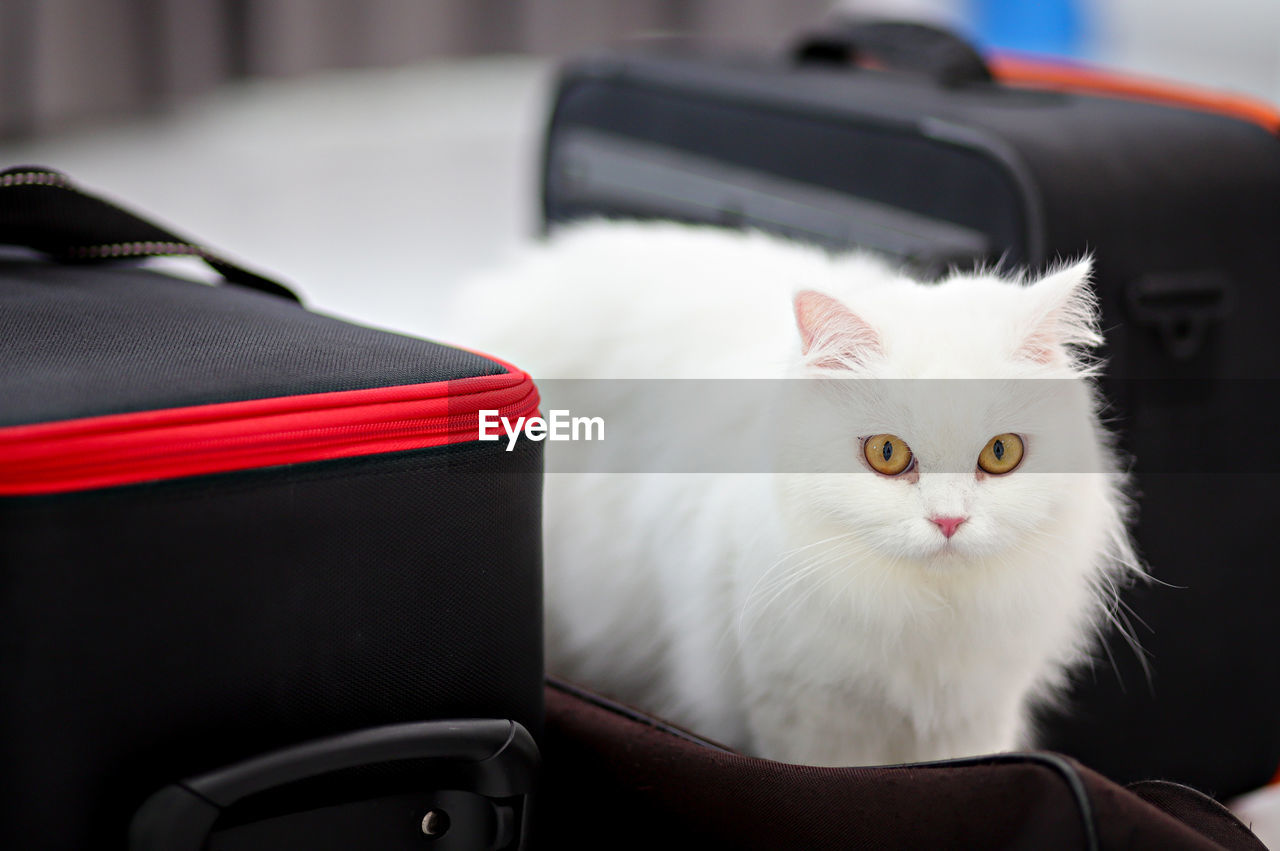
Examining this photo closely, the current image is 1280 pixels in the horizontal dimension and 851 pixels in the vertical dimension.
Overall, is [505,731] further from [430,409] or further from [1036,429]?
[1036,429]

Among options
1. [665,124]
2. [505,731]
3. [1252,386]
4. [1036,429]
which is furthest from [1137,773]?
[665,124]

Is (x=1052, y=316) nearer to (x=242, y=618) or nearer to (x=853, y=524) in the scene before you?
(x=853, y=524)

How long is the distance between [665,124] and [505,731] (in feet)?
2.52

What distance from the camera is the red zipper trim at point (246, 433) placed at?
20.5 inches

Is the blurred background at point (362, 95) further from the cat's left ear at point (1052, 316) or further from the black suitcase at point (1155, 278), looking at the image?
the cat's left ear at point (1052, 316)

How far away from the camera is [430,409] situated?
0.62 meters

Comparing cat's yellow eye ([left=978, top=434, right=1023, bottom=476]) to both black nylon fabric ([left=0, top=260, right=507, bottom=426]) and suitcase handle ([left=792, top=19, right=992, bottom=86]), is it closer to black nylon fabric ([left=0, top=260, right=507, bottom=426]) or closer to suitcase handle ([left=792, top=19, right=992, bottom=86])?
black nylon fabric ([left=0, top=260, right=507, bottom=426])

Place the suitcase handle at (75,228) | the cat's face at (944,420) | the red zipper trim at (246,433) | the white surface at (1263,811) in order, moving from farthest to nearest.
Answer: the white surface at (1263,811) < the suitcase handle at (75,228) < the cat's face at (944,420) < the red zipper trim at (246,433)

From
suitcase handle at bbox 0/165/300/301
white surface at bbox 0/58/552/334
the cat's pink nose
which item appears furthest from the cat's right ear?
white surface at bbox 0/58/552/334

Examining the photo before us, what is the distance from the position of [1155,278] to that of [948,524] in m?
0.35

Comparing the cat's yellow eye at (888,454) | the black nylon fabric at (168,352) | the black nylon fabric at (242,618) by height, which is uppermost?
the black nylon fabric at (168,352)

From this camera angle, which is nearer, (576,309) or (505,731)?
(505,731)

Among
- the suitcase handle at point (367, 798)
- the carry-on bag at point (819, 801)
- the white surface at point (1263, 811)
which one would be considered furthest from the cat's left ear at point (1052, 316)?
the white surface at point (1263, 811)

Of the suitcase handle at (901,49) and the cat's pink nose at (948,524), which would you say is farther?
the suitcase handle at (901,49)
